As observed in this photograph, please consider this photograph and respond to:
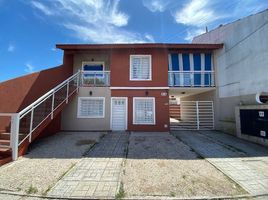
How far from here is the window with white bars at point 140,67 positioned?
12.5m

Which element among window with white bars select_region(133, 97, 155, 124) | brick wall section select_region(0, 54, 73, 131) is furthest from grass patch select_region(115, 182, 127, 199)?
window with white bars select_region(133, 97, 155, 124)

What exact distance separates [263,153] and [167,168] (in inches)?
178

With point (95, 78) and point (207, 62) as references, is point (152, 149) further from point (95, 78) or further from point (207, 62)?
point (207, 62)

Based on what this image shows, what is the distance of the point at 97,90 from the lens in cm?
1232

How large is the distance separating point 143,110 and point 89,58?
5928mm

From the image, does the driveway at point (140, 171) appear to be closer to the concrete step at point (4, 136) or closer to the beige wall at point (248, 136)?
the beige wall at point (248, 136)

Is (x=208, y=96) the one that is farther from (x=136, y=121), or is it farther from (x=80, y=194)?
(x=80, y=194)

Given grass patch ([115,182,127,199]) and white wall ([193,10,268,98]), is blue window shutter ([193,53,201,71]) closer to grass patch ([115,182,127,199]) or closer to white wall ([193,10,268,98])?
white wall ([193,10,268,98])

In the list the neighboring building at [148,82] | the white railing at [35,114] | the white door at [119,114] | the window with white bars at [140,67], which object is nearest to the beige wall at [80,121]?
the neighboring building at [148,82]

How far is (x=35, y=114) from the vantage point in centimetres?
810

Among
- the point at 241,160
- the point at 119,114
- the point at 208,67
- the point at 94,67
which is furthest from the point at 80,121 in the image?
the point at 208,67

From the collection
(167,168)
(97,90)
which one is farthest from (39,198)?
(97,90)

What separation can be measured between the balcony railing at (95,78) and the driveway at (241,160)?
7.17 m

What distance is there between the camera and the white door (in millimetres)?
12133
